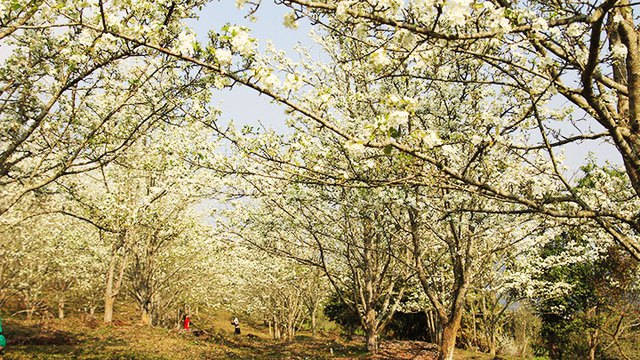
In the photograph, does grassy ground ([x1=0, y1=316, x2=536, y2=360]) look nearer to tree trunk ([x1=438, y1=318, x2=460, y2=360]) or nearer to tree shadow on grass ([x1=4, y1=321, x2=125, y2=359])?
tree shadow on grass ([x1=4, y1=321, x2=125, y2=359])

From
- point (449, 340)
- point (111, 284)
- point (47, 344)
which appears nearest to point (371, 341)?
point (449, 340)

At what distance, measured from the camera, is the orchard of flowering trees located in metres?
3.73

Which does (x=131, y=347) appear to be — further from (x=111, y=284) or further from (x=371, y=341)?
(x=371, y=341)

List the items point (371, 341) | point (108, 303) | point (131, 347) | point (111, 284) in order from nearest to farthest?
point (371, 341)
point (131, 347)
point (111, 284)
point (108, 303)

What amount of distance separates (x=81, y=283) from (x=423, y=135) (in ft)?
93.5

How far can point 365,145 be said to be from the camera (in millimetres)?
3662

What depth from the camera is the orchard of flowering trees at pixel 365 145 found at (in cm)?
373

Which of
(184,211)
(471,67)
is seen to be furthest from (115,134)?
(184,211)

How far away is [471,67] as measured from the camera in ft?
27.8

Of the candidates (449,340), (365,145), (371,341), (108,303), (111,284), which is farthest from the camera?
(108,303)

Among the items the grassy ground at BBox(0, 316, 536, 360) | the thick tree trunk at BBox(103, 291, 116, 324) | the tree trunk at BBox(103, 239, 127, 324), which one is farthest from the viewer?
the thick tree trunk at BBox(103, 291, 116, 324)

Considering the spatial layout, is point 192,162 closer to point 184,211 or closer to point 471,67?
point 471,67

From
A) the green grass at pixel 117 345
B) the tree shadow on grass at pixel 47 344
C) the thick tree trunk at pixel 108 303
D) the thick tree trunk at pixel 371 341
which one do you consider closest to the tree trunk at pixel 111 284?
the thick tree trunk at pixel 108 303

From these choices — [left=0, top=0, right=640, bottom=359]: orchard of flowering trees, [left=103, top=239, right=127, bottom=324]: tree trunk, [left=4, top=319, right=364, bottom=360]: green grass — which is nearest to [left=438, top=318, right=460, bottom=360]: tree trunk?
[left=0, top=0, right=640, bottom=359]: orchard of flowering trees
